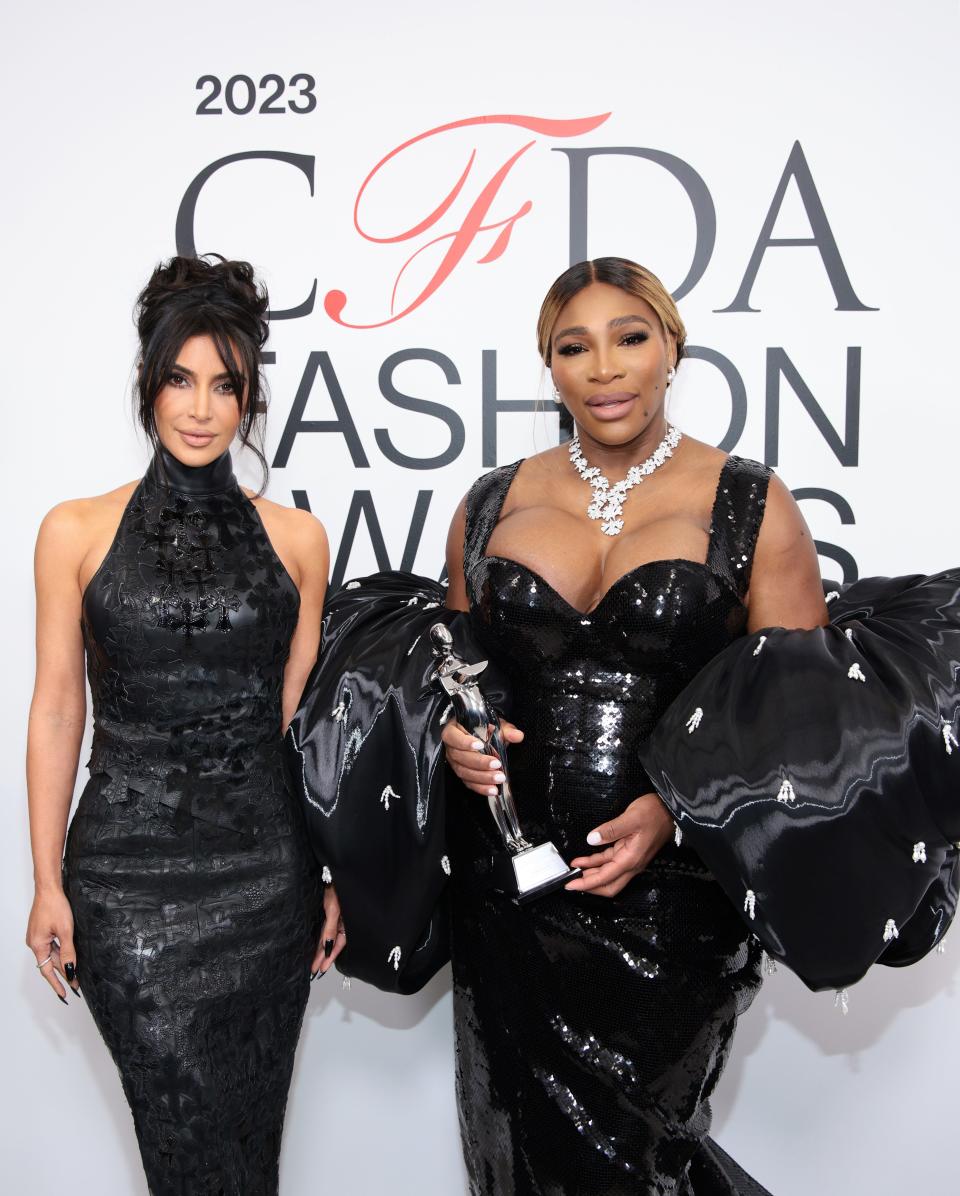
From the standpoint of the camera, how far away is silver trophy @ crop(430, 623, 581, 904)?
1.85 meters

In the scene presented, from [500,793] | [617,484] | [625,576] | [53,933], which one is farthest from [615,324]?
[53,933]

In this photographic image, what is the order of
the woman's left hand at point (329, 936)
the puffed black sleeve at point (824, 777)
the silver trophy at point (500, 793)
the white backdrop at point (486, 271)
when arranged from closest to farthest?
the puffed black sleeve at point (824, 777) < the silver trophy at point (500, 793) < the woman's left hand at point (329, 936) < the white backdrop at point (486, 271)

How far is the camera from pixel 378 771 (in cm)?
205

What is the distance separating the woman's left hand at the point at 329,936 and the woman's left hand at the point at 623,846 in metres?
0.53

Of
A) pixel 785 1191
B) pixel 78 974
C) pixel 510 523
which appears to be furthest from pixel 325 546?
pixel 785 1191

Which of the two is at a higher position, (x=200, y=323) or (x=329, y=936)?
(x=200, y=323)

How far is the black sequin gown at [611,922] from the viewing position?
6.33 ft

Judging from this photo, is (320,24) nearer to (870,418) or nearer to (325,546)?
(325,546)

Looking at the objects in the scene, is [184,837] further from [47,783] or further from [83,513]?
[83,513]

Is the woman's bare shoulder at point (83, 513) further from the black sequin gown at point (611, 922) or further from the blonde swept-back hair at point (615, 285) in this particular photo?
the blonde swept-back hair at point (615, 285)

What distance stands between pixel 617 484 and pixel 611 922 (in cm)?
83

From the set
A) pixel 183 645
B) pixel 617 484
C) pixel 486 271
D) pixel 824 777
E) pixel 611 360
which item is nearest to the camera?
pixel 824 777

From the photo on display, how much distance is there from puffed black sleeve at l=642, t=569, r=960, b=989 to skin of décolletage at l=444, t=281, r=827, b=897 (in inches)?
5.9

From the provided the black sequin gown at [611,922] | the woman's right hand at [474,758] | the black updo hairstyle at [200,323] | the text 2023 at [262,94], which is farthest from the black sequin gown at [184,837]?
the text 2023 at [262,94]
